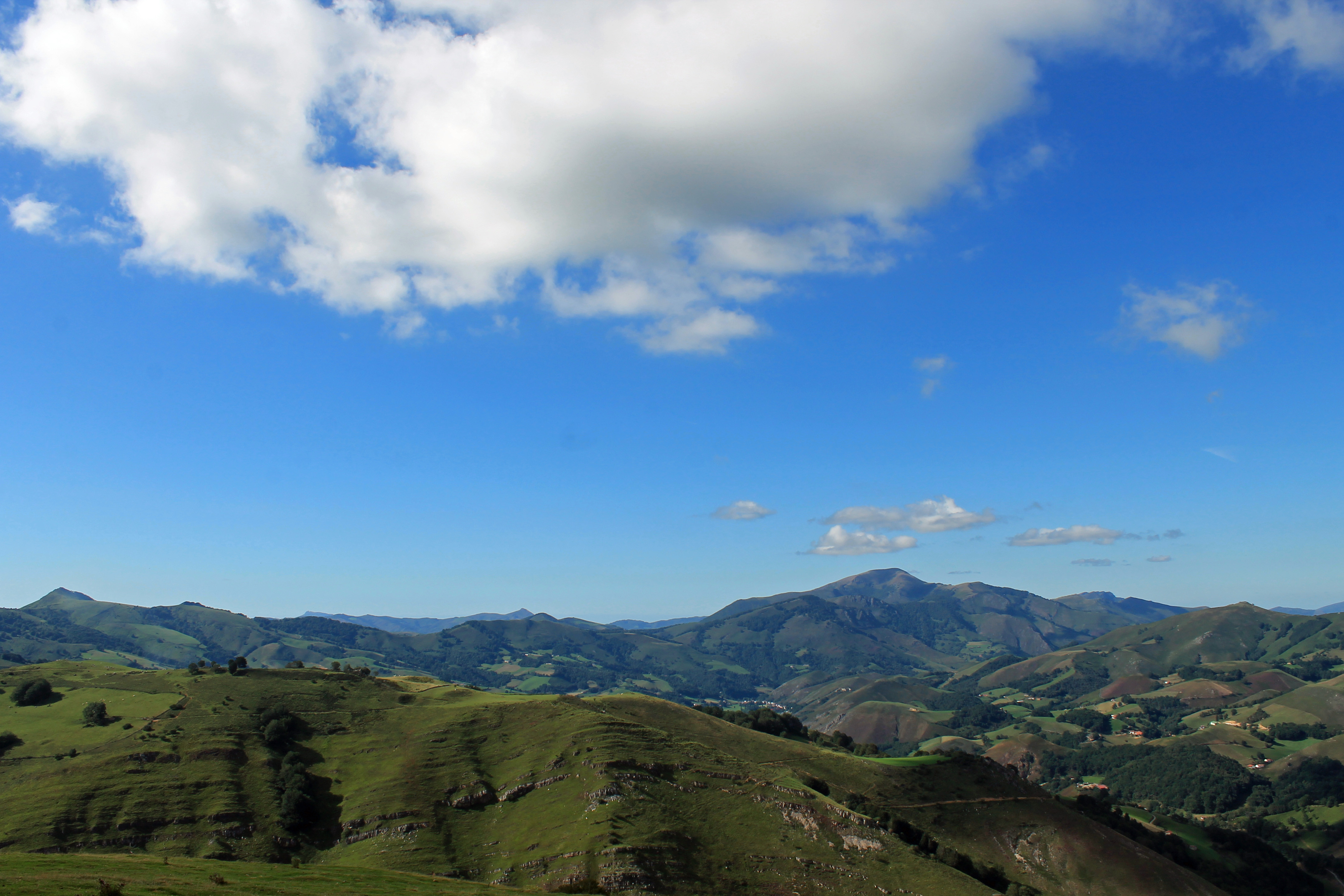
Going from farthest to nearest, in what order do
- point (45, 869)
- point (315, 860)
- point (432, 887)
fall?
point (315, 860) → point (432, 887) → point (45, 869)

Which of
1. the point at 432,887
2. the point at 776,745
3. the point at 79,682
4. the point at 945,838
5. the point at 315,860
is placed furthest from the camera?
the point at 79,682

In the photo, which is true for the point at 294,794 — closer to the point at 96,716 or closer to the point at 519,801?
the point at 519,801

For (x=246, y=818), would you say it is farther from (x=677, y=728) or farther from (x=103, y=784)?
(x=677, y=728)

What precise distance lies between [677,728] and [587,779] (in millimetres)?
51878

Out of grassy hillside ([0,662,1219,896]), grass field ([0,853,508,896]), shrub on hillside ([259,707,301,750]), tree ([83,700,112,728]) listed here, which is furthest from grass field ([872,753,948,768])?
tree ([83,700,112,728])

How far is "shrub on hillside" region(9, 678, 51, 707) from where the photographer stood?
169500 millimetres

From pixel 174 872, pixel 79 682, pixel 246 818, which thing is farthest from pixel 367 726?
pixel 174 872

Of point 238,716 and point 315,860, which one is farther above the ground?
point 238,716

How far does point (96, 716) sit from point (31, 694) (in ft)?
105

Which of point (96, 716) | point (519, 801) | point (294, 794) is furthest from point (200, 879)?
point (96, 716)

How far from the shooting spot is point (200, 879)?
61.0 m

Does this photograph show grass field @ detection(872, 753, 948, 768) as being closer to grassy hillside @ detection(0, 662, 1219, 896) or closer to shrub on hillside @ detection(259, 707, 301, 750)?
grassy hillside @ detection(0, 662, 1219, 896)

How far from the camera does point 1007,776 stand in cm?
17162

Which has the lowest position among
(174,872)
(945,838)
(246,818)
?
(945,838)
